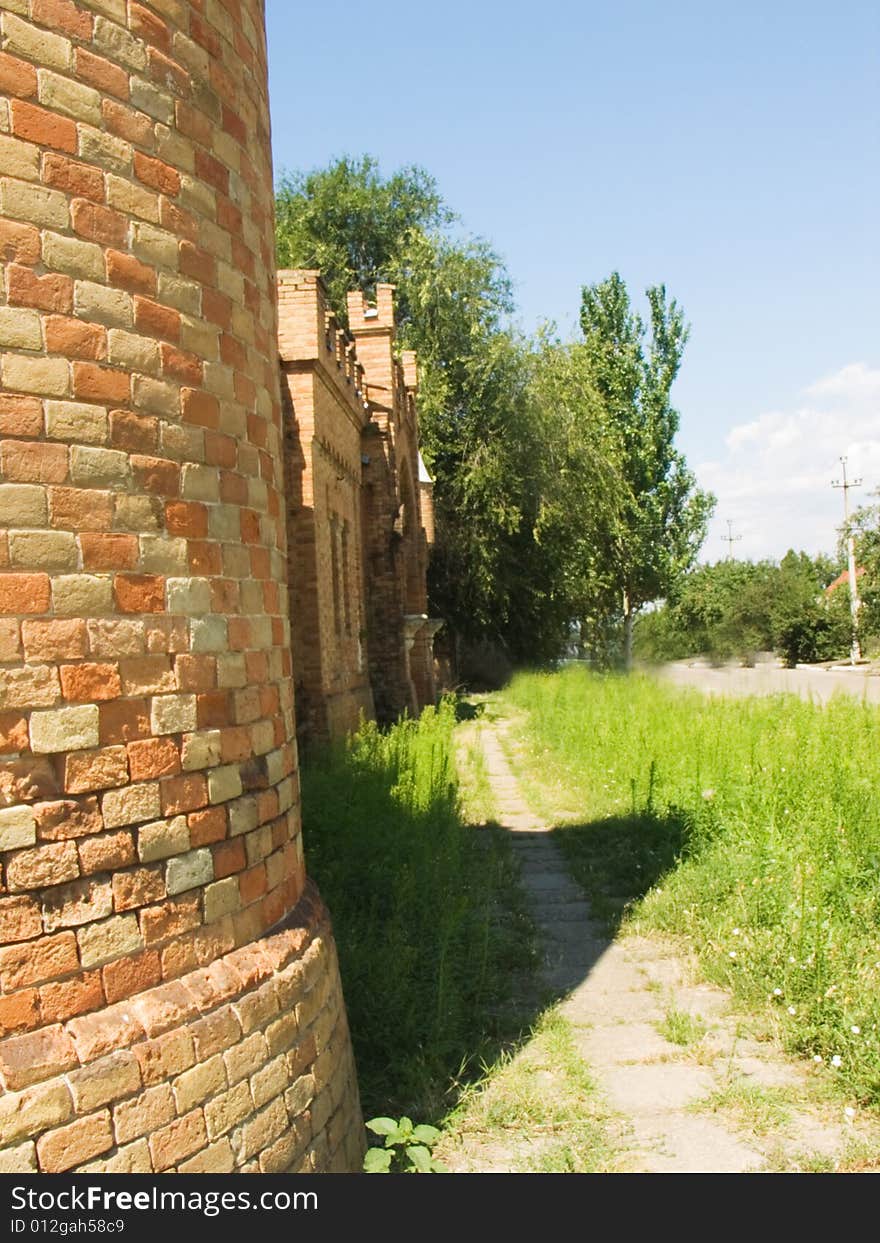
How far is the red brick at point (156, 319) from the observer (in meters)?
2.97

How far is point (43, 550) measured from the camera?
8.71 ft

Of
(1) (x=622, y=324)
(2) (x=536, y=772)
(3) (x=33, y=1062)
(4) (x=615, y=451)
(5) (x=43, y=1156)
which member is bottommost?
(2) (x=536, y=772)

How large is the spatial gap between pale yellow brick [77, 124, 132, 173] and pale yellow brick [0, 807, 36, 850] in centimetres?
180

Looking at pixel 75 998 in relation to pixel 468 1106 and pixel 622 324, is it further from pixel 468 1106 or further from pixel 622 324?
pixel 622 324

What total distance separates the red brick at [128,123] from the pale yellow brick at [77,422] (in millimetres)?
836

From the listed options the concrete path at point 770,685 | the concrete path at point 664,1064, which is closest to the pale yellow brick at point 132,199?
the concrete path at point 664,1064

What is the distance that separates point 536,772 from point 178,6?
1217 cm

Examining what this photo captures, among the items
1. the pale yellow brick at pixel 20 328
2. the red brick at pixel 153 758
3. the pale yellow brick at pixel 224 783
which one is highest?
the pale yellow brick at pixel 20 328

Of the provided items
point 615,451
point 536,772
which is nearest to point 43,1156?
point 536,772

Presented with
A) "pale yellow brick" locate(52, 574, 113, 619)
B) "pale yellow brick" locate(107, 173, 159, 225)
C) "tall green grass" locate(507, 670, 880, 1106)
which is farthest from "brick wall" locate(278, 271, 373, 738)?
"pale yellow brick" locate(52, 574, 113, 619)

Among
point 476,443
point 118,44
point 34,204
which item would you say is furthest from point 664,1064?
point 476,443

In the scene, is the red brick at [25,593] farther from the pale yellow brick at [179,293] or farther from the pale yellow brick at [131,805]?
the pale yellow brick at [179,293]

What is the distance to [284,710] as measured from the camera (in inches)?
147

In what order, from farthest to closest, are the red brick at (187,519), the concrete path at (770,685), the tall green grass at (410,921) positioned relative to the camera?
the concrete path at (770,685) → the tall green grass at (410,921) → the red brick at (187,519)
